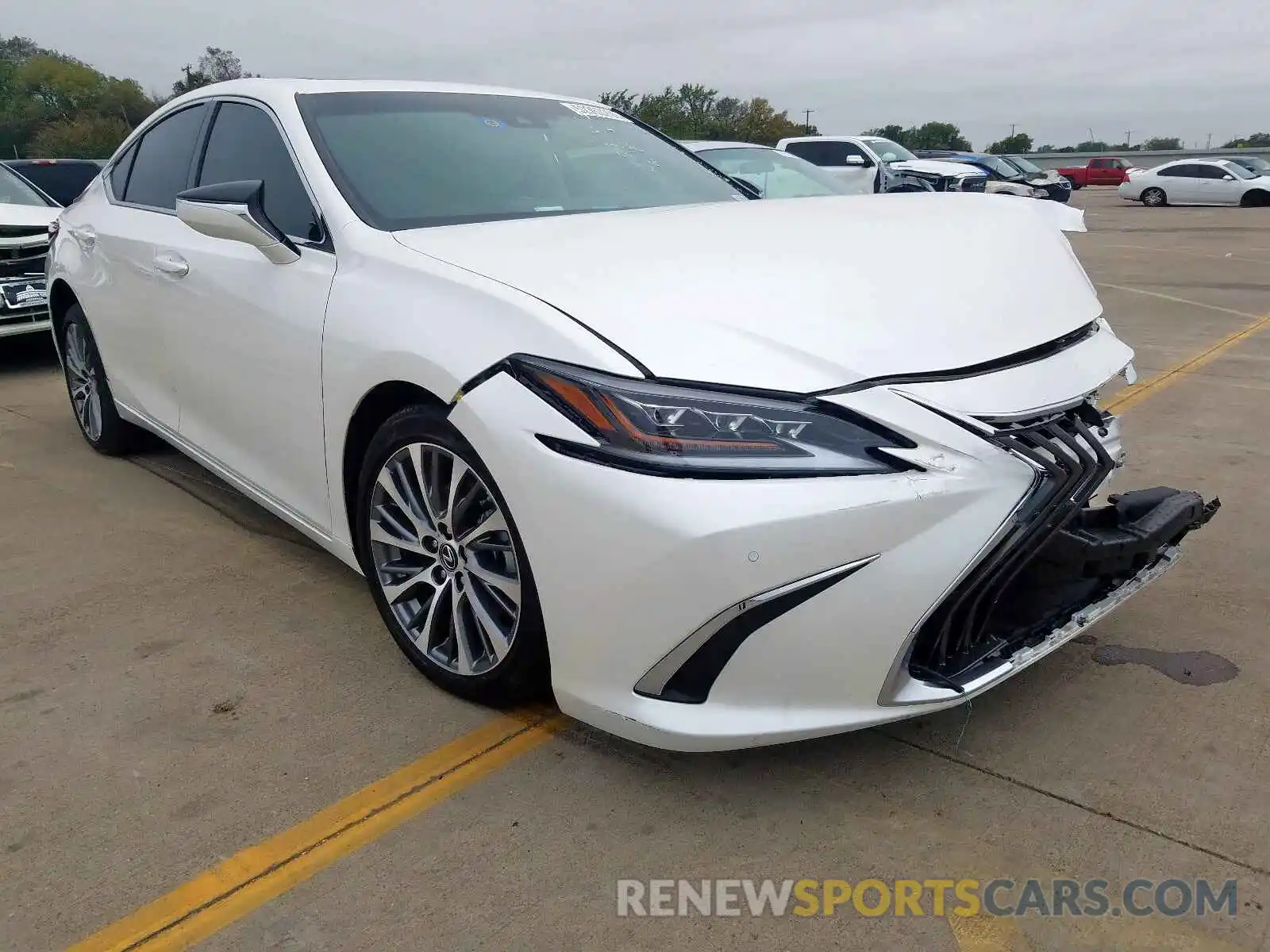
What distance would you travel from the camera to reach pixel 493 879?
2.08 m

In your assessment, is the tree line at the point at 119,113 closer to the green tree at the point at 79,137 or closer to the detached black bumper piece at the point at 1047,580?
the green tree at the point at 79,137

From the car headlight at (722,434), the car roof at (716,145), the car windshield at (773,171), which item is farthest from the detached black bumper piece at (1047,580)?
the car roof at (716,145)

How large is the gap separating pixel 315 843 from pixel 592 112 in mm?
2842

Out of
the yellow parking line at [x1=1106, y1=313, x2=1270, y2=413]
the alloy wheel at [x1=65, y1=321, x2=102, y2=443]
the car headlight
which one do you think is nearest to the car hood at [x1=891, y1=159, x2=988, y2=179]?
the yellow parking line at [x1=1106, y1=313, x2=1270, y2=413]

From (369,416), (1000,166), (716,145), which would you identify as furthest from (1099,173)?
(369,416)

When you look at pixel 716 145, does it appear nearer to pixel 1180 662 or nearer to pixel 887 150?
pixel 1180 662

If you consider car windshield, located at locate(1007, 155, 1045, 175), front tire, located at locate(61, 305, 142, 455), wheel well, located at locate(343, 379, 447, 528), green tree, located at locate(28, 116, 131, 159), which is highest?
green tree, located at locate(28, 116, 131, 159)

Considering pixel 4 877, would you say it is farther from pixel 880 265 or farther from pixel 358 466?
pixel 880 265

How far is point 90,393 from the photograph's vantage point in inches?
190

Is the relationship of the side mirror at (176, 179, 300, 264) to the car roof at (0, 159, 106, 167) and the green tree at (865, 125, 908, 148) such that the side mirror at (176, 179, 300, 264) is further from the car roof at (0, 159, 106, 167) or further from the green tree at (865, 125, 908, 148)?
the green tree at (865, 125, 908, 148)

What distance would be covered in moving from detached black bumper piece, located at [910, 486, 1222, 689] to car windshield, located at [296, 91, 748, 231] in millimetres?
1687

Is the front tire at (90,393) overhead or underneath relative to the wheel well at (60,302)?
underneath

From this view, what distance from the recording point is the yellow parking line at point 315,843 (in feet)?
6.45

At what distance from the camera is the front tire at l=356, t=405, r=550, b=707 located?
7.88 feet
